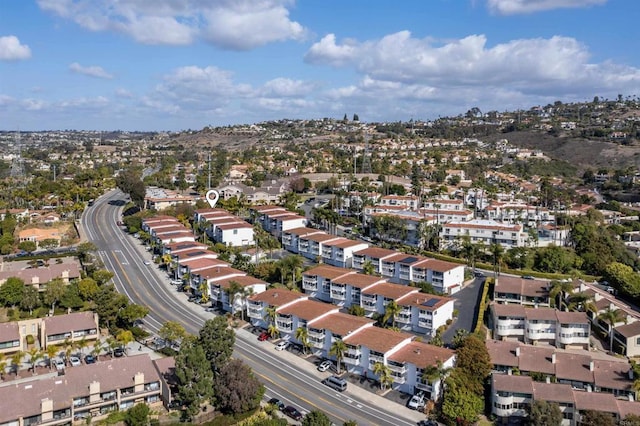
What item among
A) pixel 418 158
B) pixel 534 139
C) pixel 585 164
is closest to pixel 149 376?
pixel 418 158

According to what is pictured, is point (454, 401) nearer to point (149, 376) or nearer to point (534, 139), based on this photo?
point (149, 376)

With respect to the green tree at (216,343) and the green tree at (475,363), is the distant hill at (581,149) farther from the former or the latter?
the green tree at (216,343)

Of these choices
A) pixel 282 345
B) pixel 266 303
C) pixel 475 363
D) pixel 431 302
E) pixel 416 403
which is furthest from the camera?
pixel 266 303

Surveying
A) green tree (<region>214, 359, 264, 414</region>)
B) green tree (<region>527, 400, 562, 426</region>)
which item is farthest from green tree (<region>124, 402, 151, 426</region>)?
green tree (<region>527, 400, 562, 426</region>)

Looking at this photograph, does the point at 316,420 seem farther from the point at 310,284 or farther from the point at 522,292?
the point at 522,292

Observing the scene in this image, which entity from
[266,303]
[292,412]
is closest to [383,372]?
[292,412]
